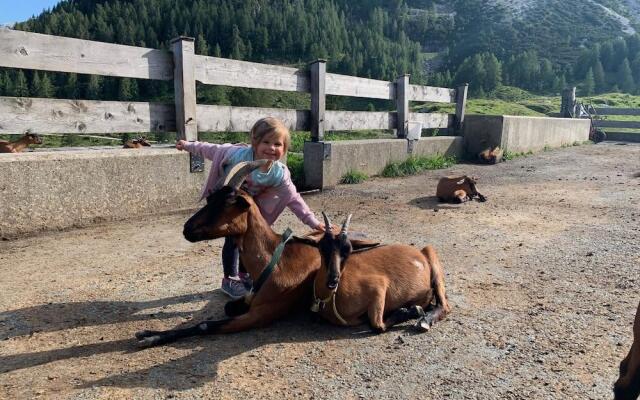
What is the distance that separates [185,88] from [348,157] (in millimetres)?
3568

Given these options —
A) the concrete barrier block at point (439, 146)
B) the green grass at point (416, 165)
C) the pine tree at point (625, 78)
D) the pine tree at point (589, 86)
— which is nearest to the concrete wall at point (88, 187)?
the green grass at point (416, 165)

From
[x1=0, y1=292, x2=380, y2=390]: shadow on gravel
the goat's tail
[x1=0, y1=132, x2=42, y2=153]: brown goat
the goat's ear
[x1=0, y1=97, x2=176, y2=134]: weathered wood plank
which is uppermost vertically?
[x1=0, y1=97, x2=176, y2=134]: weathered wood plank

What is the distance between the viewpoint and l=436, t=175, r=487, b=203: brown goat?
777 centimetres

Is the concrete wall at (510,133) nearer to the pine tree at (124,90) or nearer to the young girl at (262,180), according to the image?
the young girl at (262,180)

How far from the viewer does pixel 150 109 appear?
22.0 feet

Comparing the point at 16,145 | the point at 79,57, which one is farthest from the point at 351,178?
the point at 16,145

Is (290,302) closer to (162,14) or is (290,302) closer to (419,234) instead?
(419,234)

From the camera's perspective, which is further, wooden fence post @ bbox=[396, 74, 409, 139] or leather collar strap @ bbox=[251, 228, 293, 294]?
wooden fence post @ bbox=[396, 74, 409, 139]

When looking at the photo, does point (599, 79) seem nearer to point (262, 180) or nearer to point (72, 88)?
point (72, 88)

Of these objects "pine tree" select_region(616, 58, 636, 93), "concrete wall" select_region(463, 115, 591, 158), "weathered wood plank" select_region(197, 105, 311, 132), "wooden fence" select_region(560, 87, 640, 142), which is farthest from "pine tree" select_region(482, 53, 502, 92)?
"weathered wood plank" select_region(197, 105, 311, 132)

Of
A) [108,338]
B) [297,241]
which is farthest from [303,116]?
[108,338]

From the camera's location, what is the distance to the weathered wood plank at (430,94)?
12156mm

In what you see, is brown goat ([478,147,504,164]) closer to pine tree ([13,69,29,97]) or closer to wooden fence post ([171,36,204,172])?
wooden fence post ([171,36,204,172])

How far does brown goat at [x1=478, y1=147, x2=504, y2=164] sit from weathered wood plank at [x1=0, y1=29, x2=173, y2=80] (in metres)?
8.70
